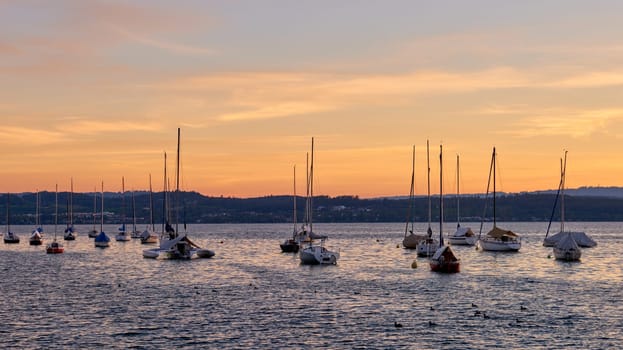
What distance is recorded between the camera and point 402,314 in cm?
6619

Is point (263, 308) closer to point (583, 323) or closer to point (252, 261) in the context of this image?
point (583, 323)

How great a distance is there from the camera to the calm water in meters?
54.8

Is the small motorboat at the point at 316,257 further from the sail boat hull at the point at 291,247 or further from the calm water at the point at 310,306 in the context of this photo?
the sail boat hull at the point at 291,247

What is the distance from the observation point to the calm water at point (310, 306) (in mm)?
54750

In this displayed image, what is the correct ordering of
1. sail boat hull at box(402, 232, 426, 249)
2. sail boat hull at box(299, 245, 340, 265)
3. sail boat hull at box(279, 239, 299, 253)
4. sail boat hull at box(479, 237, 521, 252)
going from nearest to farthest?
sail boat hull at box(299, 245, 340, 265) < sail boat hull at box(479, 237, 521, 252) < sail boat hull at box(279, 239, 299, 253) < sail boat hull at box(402, 232, 426, 249)

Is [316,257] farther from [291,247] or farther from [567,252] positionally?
[567,252]

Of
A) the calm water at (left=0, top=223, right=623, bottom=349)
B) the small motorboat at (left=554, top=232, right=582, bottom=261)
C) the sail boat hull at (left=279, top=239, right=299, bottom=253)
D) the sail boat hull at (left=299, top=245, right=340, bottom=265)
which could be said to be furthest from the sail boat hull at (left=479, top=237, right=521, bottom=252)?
the sail boat hull at (left=299, top=245, right=340, bottom=265)

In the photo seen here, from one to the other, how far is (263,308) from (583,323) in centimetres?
2462

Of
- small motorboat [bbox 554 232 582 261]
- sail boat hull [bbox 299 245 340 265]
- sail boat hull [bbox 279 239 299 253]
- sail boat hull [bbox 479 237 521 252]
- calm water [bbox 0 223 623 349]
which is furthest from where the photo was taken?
sail boat hull [bbox 279 239 299 253]

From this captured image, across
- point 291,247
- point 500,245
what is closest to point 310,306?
point 291,247

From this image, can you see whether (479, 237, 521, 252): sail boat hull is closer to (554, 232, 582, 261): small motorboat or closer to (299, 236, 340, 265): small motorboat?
(554, 232, 582, 261): small motorboat

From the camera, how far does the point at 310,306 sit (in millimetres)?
71562

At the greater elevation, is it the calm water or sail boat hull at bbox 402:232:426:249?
sail boat hull at bbox 402:232:426:249

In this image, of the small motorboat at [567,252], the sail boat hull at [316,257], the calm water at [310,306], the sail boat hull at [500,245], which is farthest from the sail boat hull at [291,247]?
the small motorboat at [567,252]
